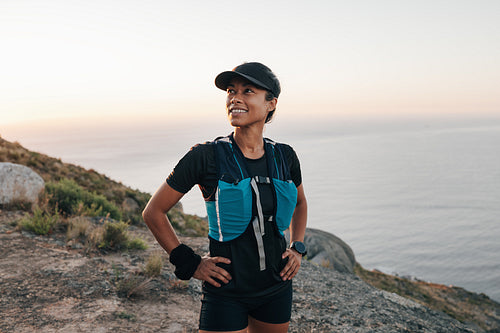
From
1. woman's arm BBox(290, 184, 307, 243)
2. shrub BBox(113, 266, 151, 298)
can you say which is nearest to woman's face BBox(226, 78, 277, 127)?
woman's arm BBox(290, 184, 307, 243)

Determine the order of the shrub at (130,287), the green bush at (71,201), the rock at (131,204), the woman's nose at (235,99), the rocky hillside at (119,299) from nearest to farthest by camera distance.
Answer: the woman's nose at (235,99) < the rocky hillside at (119,299) < the shrub at (130,287) < the green bush at (71,201) < the rock at (131,204)

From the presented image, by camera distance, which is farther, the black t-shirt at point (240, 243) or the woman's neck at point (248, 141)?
the woman's neck at point (248, 141)

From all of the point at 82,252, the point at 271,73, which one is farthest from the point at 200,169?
the point at 82,252

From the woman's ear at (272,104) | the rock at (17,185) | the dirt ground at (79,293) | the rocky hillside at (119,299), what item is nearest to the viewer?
the woman's ear at (272,104)

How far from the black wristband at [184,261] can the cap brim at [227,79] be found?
115 cm

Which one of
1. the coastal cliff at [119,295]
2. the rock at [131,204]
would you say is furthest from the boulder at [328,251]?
the coastal cliff at [119,295]

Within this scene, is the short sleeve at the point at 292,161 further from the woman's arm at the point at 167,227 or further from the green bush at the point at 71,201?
the green bush at the point at 71,201

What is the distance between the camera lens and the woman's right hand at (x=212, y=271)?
2.01m

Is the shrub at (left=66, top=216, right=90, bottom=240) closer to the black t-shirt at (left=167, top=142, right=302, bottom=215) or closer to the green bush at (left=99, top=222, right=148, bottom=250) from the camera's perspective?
the green bush at (left=99, top=222, right=148, bottom=250)

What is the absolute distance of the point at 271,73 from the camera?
7.48 ft

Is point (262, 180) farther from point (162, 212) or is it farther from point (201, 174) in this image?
point (162, 212)

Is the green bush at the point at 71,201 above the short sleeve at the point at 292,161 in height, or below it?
below

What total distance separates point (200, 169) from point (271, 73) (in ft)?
2.81

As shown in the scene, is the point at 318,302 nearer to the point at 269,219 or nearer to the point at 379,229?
the point at 269,219
